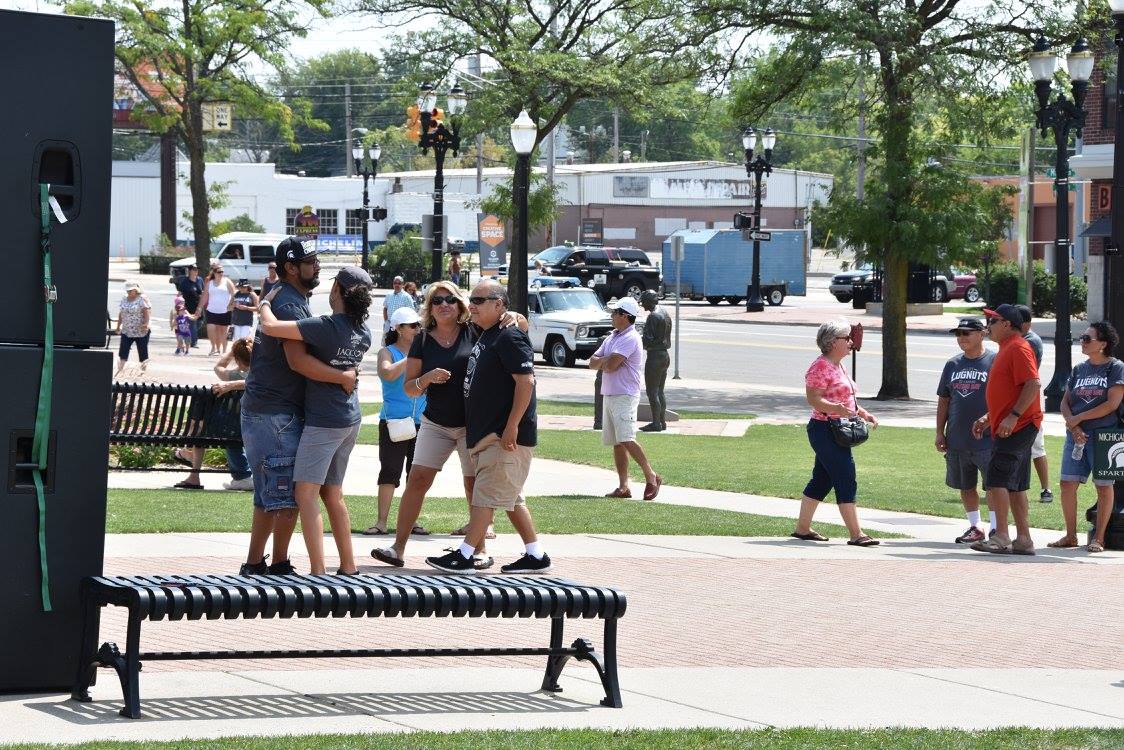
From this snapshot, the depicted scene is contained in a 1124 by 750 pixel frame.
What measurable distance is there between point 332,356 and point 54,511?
85.7 inches

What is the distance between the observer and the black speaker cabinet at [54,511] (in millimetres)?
5945

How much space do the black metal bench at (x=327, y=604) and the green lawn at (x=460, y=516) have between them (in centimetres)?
484

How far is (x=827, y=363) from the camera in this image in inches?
445

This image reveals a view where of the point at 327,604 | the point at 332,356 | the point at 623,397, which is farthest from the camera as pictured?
the point at 623,397

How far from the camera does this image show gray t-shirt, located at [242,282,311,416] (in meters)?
8.09

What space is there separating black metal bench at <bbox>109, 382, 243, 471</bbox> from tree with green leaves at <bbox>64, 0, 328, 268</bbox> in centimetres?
2287

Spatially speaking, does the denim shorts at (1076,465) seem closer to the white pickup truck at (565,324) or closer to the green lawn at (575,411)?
the green lawn at (575,411)

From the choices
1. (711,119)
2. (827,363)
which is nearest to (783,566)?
(827,363)

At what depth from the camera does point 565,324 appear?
3256cm

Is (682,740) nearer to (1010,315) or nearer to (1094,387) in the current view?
(1010,315)

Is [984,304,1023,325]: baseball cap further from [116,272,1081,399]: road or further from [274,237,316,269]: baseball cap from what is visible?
[116,272,1081,399]: road

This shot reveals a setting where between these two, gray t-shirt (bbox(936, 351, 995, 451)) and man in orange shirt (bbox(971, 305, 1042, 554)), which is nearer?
man in orange shirt (bbox(971, 305, 1042, 554))

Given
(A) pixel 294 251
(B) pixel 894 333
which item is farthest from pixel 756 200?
(A) pixel 294 251

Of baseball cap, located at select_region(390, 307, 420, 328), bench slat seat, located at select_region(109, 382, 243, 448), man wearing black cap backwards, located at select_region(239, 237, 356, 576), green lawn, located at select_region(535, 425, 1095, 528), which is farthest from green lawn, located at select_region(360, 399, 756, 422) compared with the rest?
man wearing black cap backwards, located at select_region(239, 237, 356, 576)
